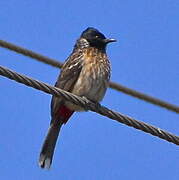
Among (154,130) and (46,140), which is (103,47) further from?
(154,130)

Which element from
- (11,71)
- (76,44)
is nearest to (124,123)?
(11,71)

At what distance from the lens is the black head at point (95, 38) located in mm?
6414

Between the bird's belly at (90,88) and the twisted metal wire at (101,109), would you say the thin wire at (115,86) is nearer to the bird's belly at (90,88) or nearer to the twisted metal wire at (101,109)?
the bird's belly at (90,88)

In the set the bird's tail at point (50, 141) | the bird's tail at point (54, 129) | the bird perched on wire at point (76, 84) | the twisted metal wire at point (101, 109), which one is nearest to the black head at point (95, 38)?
the bird perched on wire at point (76, 84)

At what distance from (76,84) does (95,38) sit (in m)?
0.82

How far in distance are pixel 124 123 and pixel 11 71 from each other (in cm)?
89

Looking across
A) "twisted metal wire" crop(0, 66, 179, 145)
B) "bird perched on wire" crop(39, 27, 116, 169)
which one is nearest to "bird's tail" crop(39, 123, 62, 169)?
"bird perched on wire" crop(39, 27, 116, 169)

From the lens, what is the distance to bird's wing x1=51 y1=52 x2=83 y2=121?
19.2 ft

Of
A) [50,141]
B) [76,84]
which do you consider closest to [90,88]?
[76,84]

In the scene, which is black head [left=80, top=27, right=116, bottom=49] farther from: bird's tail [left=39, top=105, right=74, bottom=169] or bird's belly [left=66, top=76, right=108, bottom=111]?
bird's tail [left=39, top=105, right=74, bottom=169]

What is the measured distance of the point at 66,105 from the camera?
591 cm

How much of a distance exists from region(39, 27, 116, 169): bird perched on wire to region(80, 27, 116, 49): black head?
23 cm

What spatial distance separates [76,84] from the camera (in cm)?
588

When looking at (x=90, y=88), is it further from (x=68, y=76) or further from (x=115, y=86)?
(x=115, y=86)
